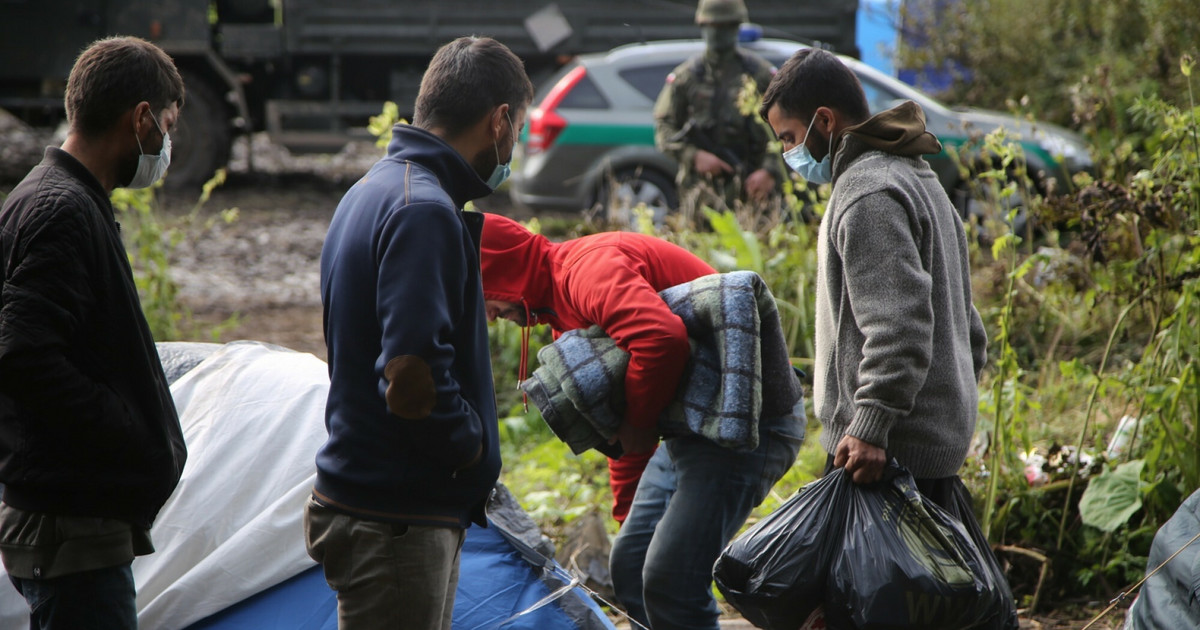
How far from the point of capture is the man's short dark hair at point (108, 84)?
2205 mm

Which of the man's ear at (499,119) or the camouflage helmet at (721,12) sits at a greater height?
the man's ear at (499,119)

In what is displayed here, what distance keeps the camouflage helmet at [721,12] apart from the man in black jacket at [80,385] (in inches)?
191

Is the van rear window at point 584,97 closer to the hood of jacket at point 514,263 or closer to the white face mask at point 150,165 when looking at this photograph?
the hood of jacket at point 514,263

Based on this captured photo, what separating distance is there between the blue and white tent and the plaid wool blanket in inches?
17.4

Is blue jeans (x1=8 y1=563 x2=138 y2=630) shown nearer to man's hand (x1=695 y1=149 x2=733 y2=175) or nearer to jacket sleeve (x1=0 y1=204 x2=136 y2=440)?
jacket sleeve (x1=0 y1=204 x2=136 y2=440)

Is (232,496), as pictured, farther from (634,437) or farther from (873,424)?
(873,424)

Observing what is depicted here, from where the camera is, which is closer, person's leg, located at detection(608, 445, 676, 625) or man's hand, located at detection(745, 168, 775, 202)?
person's leg, located at detection(608, 445, 676, 625)

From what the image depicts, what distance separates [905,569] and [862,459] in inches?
9.6

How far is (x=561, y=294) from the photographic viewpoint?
287cm

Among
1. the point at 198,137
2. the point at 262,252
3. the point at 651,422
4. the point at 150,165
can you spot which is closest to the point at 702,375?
the point at 651,422

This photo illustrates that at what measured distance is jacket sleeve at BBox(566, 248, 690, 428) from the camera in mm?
2643

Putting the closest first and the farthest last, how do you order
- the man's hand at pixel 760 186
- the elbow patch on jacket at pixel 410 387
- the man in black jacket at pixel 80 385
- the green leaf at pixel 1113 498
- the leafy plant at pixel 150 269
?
the elbow patch on jacket at pixel 410 387, the man in black jacket at pixel 80 385, the green leaf at pixel 1113 498, the leafy plant at pixel 150 269, the man's hand at pixel 760 186

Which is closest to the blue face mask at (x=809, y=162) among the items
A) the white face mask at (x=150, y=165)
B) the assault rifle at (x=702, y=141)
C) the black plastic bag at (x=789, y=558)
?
the black plastic bag at (x=789, y=558)

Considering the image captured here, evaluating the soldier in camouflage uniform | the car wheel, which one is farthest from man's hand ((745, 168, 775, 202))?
the car wheel
